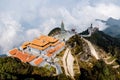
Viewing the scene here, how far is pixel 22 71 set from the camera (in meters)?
90.6

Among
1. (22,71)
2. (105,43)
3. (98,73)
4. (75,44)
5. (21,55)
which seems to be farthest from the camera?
(105,43)

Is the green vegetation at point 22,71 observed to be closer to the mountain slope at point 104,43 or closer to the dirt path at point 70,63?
the dirt path at point 70,63

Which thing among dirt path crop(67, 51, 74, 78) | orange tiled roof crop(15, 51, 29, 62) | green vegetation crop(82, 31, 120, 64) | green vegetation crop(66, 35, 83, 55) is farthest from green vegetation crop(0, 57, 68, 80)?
green vegetation crop(82, 31, 120, 64)

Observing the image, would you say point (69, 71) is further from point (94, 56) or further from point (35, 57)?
point (94, 56)

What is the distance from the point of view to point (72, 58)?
11506cm

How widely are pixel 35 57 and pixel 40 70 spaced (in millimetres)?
16440

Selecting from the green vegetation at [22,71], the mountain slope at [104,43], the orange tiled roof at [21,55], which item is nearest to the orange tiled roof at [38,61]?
the green vegetation at [22,71]

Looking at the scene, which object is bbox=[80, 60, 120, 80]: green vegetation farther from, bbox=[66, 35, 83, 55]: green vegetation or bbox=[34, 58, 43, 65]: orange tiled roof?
bbox=[34, 58, 43, 65]: orange tiled roof

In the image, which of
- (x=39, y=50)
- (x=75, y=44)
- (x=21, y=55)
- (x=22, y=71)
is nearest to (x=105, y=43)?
(x=75, y=44)

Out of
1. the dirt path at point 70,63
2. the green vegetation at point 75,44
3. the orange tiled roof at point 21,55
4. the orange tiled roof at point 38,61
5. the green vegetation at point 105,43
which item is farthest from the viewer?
the green vegetation at point 105,43

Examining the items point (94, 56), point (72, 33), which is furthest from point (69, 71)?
point (72, 33)

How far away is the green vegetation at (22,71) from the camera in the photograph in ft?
285

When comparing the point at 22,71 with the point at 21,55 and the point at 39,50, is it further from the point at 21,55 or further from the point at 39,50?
the point at 21,55

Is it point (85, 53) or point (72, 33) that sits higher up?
point (72, 33)
